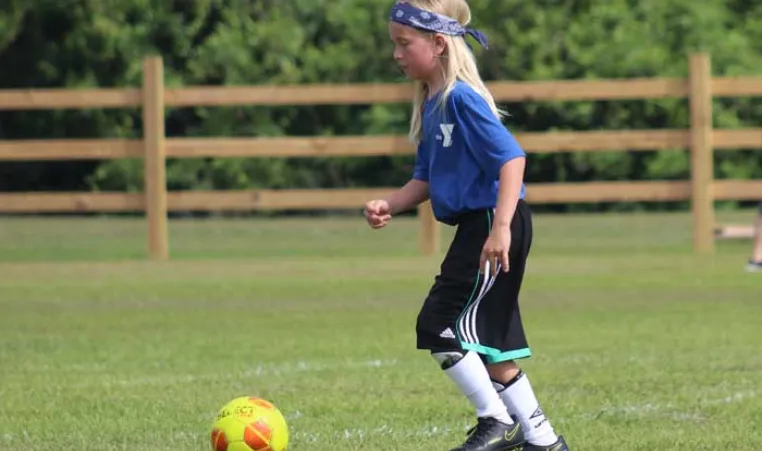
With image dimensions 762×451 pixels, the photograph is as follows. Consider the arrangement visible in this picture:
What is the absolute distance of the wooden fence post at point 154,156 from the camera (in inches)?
649

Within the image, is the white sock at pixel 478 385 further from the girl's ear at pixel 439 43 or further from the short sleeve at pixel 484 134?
the girl's ear at pixel 439 43

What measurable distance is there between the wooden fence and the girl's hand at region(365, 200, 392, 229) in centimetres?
1043

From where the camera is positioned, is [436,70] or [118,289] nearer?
[436,70]

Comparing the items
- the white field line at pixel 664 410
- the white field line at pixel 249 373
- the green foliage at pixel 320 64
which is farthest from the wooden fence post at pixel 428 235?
the white field line at pixel 664 410

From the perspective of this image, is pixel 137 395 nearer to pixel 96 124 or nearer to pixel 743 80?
pixel 743 80

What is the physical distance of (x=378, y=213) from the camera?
19.9ft

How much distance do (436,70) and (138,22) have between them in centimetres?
1888

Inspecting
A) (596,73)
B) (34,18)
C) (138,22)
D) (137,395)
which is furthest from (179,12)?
(137,395)

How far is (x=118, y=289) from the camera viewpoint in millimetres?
13742

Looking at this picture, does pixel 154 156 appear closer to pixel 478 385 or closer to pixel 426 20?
pixel 426 20

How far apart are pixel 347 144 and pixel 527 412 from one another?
10858mm

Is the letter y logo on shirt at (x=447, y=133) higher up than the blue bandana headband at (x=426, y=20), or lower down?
lower down

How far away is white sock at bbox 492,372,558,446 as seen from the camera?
5816 mm

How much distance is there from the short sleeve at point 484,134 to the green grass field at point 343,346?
1227mm
